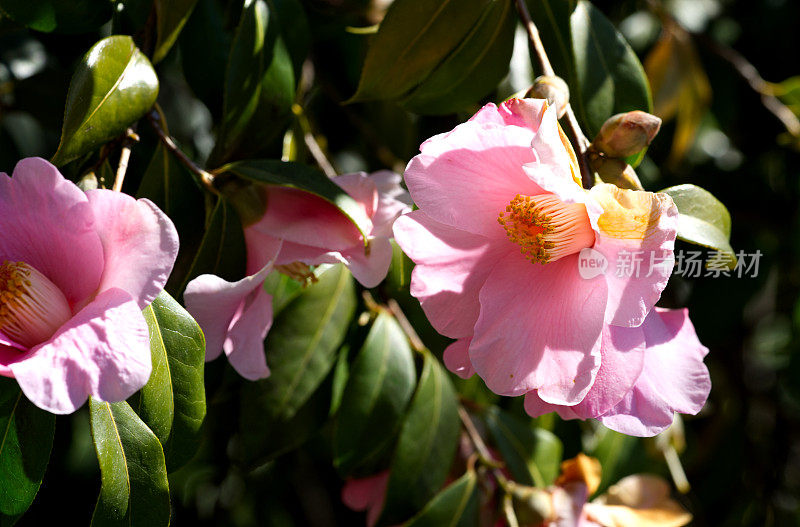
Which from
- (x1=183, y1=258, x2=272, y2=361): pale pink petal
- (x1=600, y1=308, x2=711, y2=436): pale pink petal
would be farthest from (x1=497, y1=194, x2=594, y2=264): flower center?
(x1=183, y1=258, x2=272, y2=361): pale pink petal

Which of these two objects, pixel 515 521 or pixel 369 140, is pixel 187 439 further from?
pixel 369 140

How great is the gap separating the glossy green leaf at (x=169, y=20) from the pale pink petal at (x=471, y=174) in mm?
302

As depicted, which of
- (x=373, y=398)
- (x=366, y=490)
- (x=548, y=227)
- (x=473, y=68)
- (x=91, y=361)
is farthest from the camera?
(x=366, y=490)

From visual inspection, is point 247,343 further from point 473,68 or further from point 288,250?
point 473,68

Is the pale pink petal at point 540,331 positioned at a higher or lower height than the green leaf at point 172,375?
higher

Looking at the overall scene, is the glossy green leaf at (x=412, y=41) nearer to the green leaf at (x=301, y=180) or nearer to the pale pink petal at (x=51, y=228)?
the green leaf at (x=301, y=180)

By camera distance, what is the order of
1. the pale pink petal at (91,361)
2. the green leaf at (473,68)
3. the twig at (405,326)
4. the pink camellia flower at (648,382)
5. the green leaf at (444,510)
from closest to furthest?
1. the pale pink petal at (91,361)
2. the pink camellia flower at (648,382)
3. the green leaf at (473,68)
4. the green leaf at (444,510)
5. the twig at (405,326)

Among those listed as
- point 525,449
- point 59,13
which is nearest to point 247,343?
point 59,13

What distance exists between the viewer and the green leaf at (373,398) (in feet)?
3.21

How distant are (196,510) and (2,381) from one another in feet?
4.60

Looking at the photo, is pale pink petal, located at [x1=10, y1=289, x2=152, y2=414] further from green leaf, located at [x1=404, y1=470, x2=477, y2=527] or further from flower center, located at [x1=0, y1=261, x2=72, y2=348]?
green leaf, located at [x1=404, y1=470, x2=477, y2=527]

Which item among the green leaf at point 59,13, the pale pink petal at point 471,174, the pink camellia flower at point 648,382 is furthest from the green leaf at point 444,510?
the green leaf at point 59,13

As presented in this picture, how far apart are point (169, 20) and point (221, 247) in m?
0.23

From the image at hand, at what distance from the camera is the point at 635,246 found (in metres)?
0.60
